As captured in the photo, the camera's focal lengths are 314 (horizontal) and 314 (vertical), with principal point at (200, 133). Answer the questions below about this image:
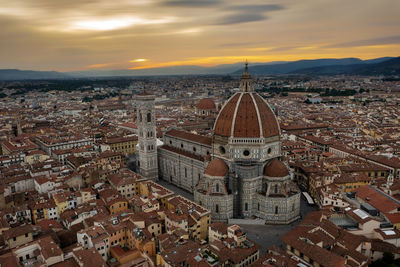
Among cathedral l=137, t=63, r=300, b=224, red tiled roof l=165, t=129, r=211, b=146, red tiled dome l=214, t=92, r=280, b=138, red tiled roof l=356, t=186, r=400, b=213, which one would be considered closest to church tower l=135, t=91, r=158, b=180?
red tiled roof l=165, t=129, r=211, b=146

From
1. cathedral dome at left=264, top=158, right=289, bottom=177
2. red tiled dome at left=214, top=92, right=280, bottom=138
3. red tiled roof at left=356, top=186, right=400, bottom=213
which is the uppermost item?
red tiled dome at left=214, top=92, right=280, bottom=138

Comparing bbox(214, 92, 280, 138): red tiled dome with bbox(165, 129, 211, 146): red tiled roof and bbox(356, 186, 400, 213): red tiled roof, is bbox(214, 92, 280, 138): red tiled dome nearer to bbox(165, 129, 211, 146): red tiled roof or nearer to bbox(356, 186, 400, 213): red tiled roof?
bbox(165, 129, 211, 146): red tiled roof

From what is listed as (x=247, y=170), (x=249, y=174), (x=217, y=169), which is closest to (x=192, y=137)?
(x=217, y=169)

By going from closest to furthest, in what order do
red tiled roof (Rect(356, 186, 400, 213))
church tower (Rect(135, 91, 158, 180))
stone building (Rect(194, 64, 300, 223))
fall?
red tiled roof (Rect(356, 186, 400, 213))
stone building (Rect(194, 64, 300, 223))
church tower (Rect(135, 91, 158, 180))

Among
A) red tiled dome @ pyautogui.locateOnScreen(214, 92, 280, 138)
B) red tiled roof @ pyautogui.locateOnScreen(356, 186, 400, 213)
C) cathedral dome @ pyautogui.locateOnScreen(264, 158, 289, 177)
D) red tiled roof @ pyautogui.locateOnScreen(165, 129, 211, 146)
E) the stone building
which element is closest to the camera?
red tiled roof @ pyautogui.locateOnScreen(356, 186, 400, 213)

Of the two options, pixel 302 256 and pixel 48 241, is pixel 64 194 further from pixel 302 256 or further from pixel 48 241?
Result: pixel 302 256

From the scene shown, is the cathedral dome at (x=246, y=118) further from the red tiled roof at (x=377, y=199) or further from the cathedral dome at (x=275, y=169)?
the red tiled roof at (x=377, y=199)

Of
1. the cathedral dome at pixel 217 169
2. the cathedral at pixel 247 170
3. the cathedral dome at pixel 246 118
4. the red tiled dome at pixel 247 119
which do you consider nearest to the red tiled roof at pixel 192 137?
the cathedral at pixel 247 170
